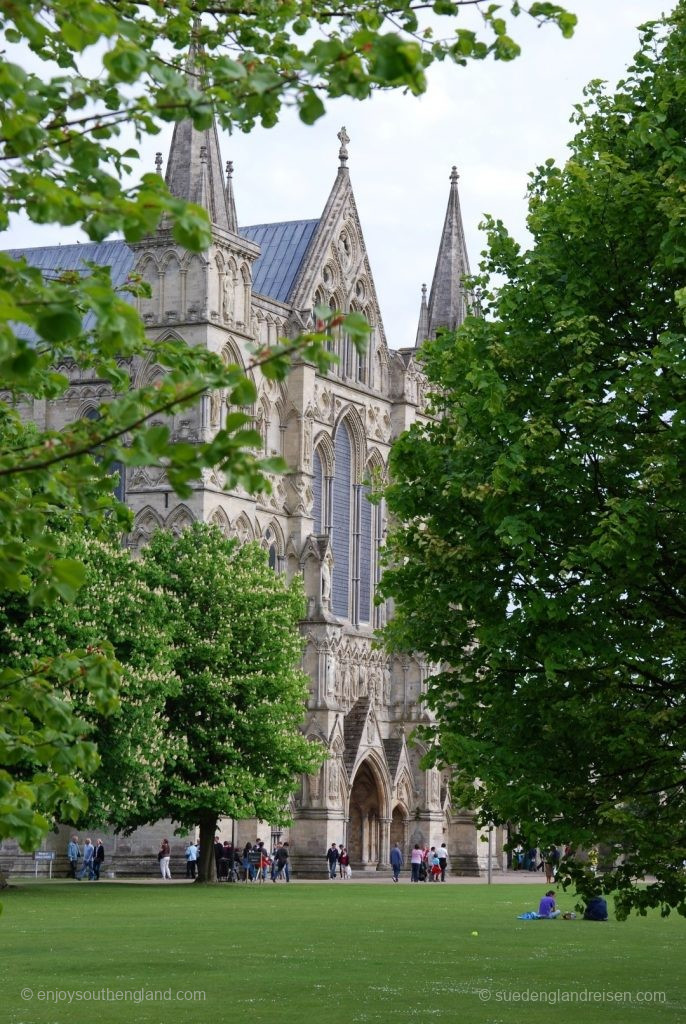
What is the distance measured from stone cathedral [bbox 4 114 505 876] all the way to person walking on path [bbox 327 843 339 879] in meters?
1.02

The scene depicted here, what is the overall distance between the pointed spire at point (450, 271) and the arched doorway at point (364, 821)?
21.9 meters

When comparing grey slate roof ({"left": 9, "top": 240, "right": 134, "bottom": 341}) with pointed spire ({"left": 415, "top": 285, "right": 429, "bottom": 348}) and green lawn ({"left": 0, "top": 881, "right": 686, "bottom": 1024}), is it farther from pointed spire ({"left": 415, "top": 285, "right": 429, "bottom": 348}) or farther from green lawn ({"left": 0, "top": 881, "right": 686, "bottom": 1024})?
green lawn ({"left": 0, "top": 881, "right": 686, "bottom": 1024})

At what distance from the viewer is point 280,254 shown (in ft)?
236

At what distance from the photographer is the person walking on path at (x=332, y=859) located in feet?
199

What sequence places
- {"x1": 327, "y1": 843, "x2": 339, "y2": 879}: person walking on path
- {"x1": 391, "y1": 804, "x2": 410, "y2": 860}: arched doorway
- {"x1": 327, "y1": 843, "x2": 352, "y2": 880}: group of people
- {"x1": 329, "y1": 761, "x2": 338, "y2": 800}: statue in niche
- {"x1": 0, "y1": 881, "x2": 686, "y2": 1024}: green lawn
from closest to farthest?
{"x1": 0, "y1": 881, "x2": 686, "y2": 1024}: green lawn → {"x1": 327, "y1": 843, "x2": 339, "y2": 879}: person walking on path → {"x1": 327, "y1": 843, "x2": 352, "y2": 880}: group of people → {"x1": 329, "y1": 761, "x2": 338, "y2": 800}: statue in niche → {"x1": 391, "y1": 804, "x2": 410, "y2": 860}: arched doorway

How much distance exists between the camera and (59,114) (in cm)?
980

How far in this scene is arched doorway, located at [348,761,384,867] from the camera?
6925 cm

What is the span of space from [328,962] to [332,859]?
37.7 meters

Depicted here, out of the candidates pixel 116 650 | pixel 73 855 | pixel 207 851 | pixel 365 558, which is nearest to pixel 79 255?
pixel 365 558

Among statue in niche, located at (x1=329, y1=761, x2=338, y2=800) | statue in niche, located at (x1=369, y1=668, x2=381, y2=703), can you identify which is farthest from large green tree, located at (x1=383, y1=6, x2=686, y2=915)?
statue in niche, located at (x1=369, y1=668, x2=381, y2=703)

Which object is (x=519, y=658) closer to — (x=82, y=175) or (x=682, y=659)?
(x=682, y=659)

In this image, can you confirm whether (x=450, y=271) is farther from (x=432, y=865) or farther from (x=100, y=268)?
(x=100, y=268)

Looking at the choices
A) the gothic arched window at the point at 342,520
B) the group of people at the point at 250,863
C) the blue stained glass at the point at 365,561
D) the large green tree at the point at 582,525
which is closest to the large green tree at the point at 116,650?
the group of people at the point at 250,863

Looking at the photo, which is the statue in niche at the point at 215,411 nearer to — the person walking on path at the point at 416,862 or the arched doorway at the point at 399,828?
the person walking on path at the point at 416,862
